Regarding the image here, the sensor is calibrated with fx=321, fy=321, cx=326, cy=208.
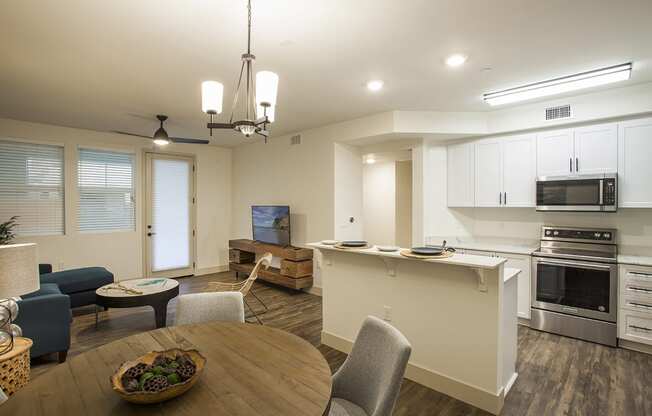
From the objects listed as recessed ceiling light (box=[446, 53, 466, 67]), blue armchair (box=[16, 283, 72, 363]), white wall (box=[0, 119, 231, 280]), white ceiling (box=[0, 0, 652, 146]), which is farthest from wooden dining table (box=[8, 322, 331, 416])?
white wall (box=[0, 119, 231, 280])

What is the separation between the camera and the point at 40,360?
9.82 feet

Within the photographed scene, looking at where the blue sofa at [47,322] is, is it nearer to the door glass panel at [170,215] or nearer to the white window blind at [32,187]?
the white window blind at [32,187]

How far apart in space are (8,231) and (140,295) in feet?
9.21

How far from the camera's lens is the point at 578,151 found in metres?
3.65

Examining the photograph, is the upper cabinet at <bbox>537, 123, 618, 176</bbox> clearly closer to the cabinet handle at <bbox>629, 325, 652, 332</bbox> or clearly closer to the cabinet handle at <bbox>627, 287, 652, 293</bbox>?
the cabinet handle at <bbox>627, 287, 652, 293</bbox>

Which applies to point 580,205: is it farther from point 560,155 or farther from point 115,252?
point 115,252

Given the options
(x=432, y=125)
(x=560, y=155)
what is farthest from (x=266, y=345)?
(x=560, y=155)

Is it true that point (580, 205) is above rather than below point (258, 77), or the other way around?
below

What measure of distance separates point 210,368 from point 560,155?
4.26 meters

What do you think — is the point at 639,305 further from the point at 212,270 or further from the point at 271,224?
the point at 212,270

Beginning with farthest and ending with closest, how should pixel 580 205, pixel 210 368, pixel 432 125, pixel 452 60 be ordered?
pixel 432 125 → pixel 580 205 → pixel 452 60 → pixel 210 368

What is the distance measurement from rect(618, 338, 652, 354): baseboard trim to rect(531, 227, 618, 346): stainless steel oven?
0.09 metres

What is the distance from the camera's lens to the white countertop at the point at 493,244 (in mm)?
3951

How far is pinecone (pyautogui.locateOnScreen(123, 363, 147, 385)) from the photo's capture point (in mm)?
1216
